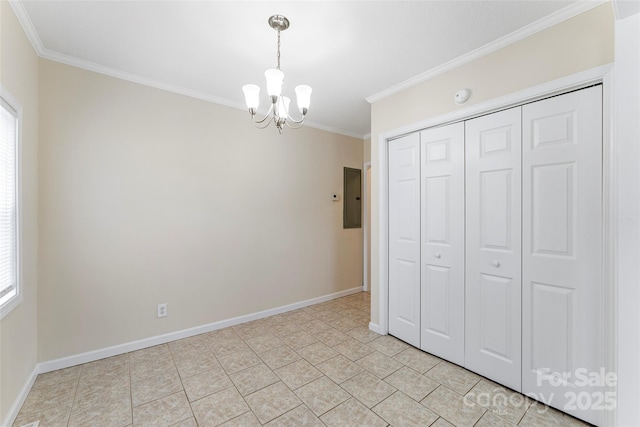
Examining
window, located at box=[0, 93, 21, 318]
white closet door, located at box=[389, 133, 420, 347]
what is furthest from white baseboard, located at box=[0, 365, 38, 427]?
white closet door, located at box=[389, 133, 420, 347]

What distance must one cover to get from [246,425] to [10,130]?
7.85ft

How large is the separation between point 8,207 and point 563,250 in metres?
3.58

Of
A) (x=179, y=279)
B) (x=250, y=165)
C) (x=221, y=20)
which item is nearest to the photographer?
(x=221, y=20)

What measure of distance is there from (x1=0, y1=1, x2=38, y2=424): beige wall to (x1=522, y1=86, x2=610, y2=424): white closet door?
131 inches

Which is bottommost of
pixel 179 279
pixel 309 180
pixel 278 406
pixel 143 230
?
pixel 278 406

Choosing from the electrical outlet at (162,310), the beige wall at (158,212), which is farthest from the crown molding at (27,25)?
the electrical outlet at (162,310)

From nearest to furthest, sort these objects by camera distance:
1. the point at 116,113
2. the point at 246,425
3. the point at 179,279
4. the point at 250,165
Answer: the point at 246,425
the point at 116,113
the point at 179,279
the point at 250,165

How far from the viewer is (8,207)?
5.69 feet

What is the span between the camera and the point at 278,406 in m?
1.84

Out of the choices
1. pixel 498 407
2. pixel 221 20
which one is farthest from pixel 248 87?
pixel 498 407

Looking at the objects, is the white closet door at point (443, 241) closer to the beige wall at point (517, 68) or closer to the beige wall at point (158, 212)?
the beige wall at point (517, 68)

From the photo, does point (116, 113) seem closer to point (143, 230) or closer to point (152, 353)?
point (143, 230)

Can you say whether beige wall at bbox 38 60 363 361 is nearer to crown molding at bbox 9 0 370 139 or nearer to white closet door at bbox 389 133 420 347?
crown molding at bbox 9 0 370 139

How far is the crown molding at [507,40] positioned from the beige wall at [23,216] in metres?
2.85
